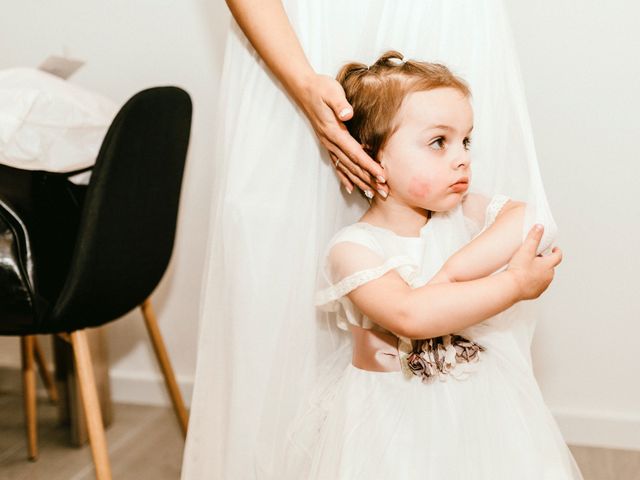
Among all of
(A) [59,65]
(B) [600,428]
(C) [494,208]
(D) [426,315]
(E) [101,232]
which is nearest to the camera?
(D) [426,315]

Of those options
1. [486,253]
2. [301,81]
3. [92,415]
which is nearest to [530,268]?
[486,253]

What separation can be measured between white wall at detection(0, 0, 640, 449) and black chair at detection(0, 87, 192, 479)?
1.21 ft

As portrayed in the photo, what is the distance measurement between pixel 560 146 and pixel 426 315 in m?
0.79

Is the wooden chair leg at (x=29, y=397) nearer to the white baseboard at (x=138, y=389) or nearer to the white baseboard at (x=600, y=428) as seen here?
the white baseboard at (x=138, y=389)

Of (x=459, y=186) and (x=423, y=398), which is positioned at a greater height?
(x=459, y=186)

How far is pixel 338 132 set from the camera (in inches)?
40.0

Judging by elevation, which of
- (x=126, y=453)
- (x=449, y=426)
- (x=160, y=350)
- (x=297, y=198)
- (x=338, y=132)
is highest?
(x=338, y=132)

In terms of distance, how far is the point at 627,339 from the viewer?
63.0 inches

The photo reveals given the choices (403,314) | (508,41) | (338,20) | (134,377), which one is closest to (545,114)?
(508,41)

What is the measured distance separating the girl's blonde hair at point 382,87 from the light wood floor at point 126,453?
0.91m

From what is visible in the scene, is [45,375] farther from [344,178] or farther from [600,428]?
[600,428]

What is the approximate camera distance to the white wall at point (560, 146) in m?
1.51

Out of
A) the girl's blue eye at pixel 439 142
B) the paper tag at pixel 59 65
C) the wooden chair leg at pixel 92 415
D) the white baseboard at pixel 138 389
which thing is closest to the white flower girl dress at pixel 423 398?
the girl's blue eye at pixel 439 142

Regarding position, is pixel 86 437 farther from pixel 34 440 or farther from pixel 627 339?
pixel 627 339
